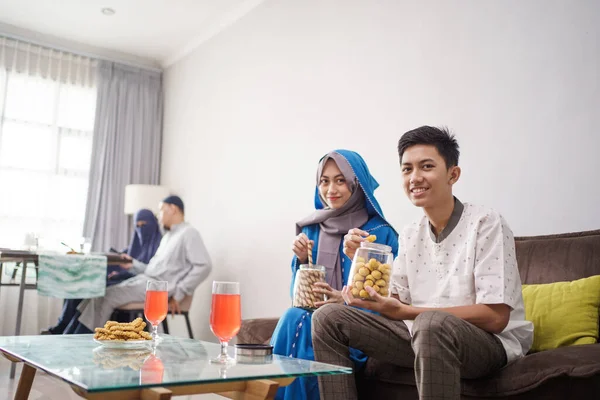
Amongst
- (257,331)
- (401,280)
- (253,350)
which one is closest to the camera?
(253,350)

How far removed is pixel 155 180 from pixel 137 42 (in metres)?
1.37

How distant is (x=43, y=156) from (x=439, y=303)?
4490 mm

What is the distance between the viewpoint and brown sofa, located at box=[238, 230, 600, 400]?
134 centimetres

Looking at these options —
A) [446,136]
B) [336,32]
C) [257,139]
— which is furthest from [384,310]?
[257,139]

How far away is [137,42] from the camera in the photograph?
5.40 meters

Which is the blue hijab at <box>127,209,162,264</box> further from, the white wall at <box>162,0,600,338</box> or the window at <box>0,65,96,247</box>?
the window at <box>0,65,96,247</box>

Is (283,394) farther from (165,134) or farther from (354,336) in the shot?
(165,134)

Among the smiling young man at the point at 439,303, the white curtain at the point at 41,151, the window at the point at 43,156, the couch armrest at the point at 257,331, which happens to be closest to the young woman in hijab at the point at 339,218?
the couch armrest at the point at 257,331

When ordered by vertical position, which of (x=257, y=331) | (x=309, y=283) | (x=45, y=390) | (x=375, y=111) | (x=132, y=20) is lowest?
(x=45, y=390)

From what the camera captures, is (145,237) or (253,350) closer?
(253,350)

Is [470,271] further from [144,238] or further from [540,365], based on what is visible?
[144,238]

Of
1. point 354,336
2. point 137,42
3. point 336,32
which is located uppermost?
point 137,42

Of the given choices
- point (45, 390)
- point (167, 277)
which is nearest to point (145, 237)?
point (167, 277)

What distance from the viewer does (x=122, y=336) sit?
1.69 meters
